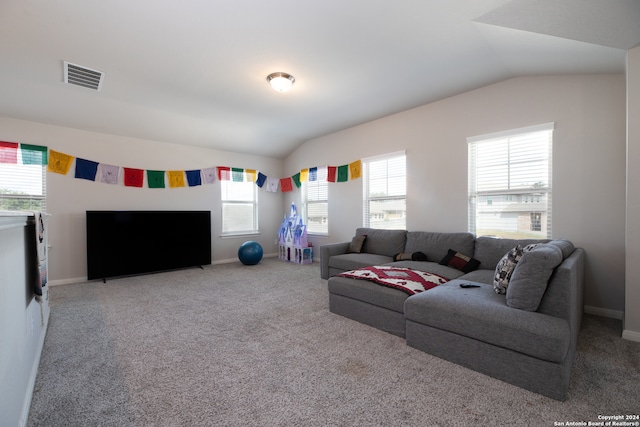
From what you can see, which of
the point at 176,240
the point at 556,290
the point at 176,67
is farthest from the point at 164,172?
the point at 556,290

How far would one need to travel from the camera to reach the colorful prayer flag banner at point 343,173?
18.1 feet

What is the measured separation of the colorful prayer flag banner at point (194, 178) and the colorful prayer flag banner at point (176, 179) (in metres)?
0.11

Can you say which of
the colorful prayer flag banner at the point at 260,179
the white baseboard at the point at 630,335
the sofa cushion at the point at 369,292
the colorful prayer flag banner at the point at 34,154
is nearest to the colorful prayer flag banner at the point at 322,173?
the colorful prayer flag banner at the point at 260,179

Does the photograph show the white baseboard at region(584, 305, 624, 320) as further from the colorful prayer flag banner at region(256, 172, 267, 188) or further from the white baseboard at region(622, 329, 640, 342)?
the colorful prayer flag banner at region(256, 172, 267, 188)

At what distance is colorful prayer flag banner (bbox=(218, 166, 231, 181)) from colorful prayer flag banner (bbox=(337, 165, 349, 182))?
8.07 feet

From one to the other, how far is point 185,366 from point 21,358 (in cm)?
91

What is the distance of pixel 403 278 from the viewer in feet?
9.32

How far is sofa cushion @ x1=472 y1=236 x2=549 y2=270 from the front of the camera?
129 inches

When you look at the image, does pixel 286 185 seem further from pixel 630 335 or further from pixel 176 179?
pixel 630 335

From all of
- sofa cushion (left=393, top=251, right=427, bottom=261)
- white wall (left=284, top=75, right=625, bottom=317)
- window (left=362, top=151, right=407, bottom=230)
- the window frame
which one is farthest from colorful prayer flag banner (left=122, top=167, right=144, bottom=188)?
sofa cushion (left=393, top=251, right=427, bottom=261)

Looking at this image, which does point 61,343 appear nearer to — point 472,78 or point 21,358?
point 21,358

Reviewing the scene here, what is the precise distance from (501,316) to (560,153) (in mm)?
2457

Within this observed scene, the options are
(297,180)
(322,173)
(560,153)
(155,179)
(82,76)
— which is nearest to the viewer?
(560,153)

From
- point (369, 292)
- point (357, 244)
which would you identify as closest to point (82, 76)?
point (369, 292)
